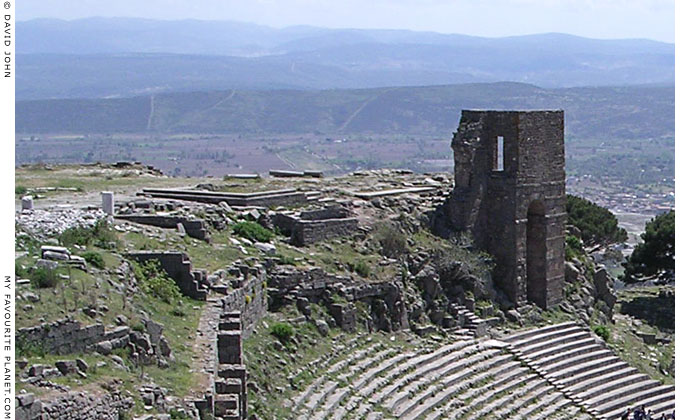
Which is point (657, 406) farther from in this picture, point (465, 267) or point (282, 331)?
point (282, 331)

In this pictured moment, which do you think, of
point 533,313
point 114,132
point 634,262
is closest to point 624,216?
point 634,262

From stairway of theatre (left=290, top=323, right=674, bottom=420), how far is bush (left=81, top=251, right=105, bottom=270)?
419cm

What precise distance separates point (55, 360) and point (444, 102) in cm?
15259

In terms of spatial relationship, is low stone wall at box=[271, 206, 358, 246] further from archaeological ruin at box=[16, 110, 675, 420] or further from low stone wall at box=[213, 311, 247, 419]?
low stone wall at box=[213, 311, 247, 419]

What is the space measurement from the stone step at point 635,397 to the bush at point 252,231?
814 centimetres

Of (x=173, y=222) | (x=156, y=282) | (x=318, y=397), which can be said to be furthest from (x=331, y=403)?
(x=173, y=222)

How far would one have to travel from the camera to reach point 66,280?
2175 cm

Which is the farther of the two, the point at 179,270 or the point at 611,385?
the point at 611,385

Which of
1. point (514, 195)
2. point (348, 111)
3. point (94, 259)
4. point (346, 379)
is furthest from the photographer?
point (348, 111)

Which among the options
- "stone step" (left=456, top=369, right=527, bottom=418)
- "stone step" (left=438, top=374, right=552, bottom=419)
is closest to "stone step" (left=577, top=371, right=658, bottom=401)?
"stone step" (left=438, top=374, right=552, bottom=419)

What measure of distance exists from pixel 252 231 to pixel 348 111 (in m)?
155

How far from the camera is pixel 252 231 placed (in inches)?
1260

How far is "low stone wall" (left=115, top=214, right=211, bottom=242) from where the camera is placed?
30.2m

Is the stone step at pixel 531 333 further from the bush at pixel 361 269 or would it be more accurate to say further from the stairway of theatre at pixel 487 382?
the bush at pixel 361 269
